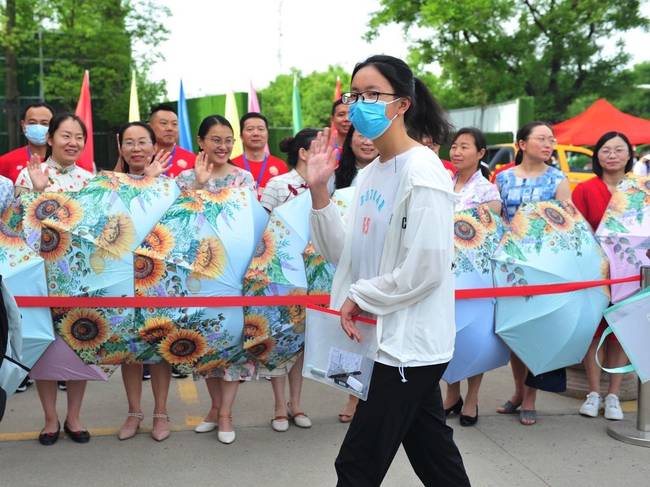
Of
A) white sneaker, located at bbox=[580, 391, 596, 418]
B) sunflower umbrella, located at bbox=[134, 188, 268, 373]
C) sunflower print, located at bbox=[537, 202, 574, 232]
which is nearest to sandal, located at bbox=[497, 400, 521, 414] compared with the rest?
white sneaker, located at bbox=[580, 391, 596, 418]

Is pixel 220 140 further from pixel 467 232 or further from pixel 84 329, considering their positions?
pixel 467 232

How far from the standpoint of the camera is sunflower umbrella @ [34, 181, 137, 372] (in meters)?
3.54

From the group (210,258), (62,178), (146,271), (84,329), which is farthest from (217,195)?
(62,178)

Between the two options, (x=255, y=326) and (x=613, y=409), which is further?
(x=613, y=409)

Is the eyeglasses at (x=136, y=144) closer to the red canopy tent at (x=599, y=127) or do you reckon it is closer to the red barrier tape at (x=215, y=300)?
the red barrier tape at (x=215, y=300)

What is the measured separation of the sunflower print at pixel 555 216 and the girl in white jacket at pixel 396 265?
1654mm

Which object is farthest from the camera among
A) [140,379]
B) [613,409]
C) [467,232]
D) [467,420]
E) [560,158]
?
[560,158]

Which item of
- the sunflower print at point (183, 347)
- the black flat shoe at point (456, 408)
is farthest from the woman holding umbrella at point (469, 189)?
the sunflower print at point (183, 347)

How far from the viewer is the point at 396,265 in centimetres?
237

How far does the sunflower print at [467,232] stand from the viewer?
384cm

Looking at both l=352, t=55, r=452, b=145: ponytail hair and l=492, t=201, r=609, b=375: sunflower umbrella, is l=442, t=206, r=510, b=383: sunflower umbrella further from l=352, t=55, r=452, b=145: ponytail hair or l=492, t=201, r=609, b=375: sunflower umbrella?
l=352, t=55, r=452, b=145: ponytail hair

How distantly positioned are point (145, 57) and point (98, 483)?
68.3 feet

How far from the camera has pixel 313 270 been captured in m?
3.84

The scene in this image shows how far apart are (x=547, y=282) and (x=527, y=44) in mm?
23165
